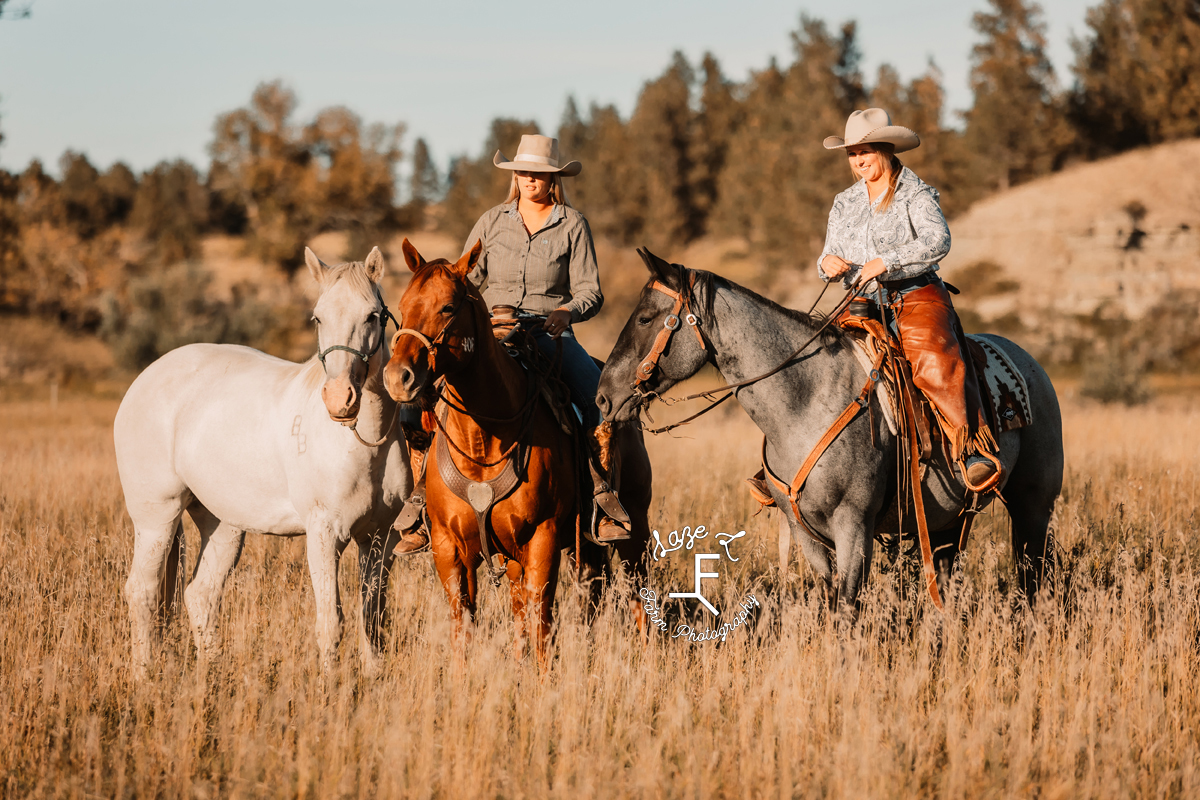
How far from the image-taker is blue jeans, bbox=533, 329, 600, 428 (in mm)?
5352

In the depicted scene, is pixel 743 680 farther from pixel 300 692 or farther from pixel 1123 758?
pixel 300 692

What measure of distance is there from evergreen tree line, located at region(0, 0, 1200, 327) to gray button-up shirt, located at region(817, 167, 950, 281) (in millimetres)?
41505

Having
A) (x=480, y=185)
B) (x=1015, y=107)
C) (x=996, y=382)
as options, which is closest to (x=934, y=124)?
(x=1015, y=107)

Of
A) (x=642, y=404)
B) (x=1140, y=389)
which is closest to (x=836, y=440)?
(x=642, y=404)

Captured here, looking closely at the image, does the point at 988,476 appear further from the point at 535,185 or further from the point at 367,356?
the point at 367,356

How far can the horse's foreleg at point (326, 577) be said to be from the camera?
196 inches

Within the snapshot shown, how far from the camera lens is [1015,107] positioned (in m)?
48.1

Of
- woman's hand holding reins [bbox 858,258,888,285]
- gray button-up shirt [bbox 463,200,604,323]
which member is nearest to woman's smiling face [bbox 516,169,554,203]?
gray button-up shirt [bbox 463,200,604,323]

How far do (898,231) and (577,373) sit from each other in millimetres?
2029

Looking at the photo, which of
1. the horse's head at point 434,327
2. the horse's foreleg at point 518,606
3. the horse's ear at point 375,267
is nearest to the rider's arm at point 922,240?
the horse's head at point 434,327

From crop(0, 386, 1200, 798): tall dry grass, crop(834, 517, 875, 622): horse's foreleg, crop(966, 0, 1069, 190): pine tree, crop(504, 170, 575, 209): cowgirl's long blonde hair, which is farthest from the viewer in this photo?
crop(966, 0, 1069, 190): pine tree

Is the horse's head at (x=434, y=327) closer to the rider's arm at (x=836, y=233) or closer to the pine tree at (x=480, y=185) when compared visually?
the rider's arm at (x=836, y=233)

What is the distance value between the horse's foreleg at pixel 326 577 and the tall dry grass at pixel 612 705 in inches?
6.1

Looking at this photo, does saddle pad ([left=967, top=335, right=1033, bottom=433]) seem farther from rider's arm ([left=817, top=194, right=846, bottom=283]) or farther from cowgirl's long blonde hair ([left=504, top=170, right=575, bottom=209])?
cowgirl's long blonde hair ([left=504, top=170, right=575, bottom=209])
